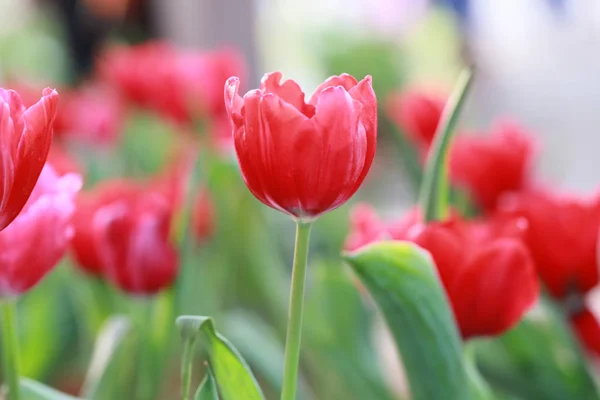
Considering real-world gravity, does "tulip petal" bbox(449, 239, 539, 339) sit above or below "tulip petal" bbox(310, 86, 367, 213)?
below

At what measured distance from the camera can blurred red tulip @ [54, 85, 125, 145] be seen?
55 centimetres

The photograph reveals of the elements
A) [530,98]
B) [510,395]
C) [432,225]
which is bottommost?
[530,98]

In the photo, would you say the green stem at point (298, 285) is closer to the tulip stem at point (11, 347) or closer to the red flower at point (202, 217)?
the tulip stem at point (11, 347)

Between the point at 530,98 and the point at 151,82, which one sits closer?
the point at 151,82

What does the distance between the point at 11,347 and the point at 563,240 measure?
6.9 inches

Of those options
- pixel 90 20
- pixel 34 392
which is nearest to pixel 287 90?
pixel 34 392

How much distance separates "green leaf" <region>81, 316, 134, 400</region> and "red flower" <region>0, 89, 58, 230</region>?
0.13 m

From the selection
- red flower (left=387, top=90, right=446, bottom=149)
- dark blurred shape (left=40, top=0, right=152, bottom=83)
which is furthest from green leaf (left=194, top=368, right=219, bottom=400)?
dark blurred shape (left=40, top=0, right=152, bottom=83)

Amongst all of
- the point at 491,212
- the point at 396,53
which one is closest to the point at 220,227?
the point at 491,212

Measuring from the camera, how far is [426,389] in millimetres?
230

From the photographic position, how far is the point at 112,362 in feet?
0.92

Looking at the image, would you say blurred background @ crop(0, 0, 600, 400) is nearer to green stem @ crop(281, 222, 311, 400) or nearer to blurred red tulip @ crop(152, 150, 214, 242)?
blurred red tulip @ crop(152, 150, 214, 242)

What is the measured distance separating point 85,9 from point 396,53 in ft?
2.72

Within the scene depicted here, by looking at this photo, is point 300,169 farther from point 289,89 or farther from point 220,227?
point 220,227
